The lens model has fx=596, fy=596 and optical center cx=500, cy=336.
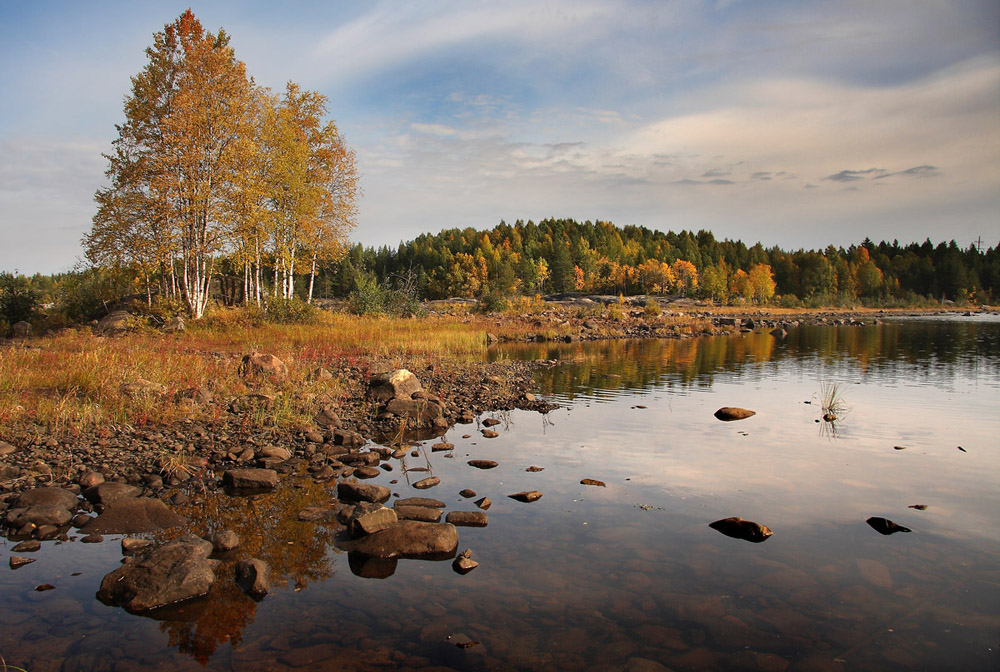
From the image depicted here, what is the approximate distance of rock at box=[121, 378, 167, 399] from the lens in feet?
38.3

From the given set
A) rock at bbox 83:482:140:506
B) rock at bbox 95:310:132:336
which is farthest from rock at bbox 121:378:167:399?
rock at bbox 95:310:132:336

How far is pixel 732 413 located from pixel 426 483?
8.61 metres

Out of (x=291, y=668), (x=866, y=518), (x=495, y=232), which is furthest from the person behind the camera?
(x=495, y=232)

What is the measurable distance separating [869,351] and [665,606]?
30.4m

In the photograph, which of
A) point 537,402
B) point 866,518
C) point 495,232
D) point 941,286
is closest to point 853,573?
point 866,518

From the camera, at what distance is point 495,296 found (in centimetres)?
5222

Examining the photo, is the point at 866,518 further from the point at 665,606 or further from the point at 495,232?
the point at 495,232

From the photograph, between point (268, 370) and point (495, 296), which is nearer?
point (268, 370)

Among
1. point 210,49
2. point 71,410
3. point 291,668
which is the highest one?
point 210,49

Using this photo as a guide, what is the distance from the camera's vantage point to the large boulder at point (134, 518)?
24.3 feet

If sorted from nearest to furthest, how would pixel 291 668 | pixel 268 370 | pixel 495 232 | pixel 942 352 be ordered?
pixel 291 668 → pixel 268 370 → pixel 942 352 → pixel 495 232

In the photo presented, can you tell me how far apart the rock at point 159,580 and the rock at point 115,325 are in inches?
853

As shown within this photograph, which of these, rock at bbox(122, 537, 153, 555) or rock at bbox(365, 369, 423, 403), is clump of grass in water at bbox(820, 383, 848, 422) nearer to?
rock at bbox(365, 369, 423, 403)

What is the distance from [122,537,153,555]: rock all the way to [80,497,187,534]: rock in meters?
0.37
